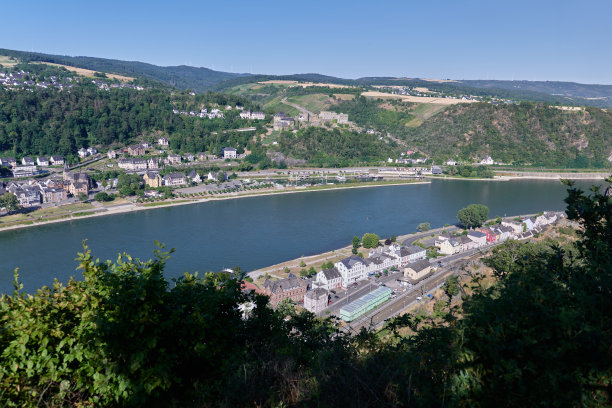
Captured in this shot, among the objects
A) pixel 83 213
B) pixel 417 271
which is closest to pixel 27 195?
pixel 83 213

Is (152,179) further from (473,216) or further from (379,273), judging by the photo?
(473,216)

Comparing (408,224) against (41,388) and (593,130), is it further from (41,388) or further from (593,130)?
(593,130)

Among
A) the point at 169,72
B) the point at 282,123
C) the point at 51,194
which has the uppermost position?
the point at 169,72

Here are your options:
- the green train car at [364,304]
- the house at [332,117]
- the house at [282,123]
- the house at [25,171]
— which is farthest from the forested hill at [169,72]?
the green train car at [364,304]

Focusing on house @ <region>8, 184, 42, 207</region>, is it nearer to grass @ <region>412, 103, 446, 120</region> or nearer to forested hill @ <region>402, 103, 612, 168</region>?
forested hill @ <region>402, 103, 612, 168</region>

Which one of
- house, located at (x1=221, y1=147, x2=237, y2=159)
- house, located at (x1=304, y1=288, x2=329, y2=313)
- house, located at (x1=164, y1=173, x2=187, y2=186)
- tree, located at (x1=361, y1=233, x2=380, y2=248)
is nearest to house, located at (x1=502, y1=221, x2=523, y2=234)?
tree, located at (x1=361, y1=233, x2=380, y2=248)

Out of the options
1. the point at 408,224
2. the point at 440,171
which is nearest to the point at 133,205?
the point at 408,224
